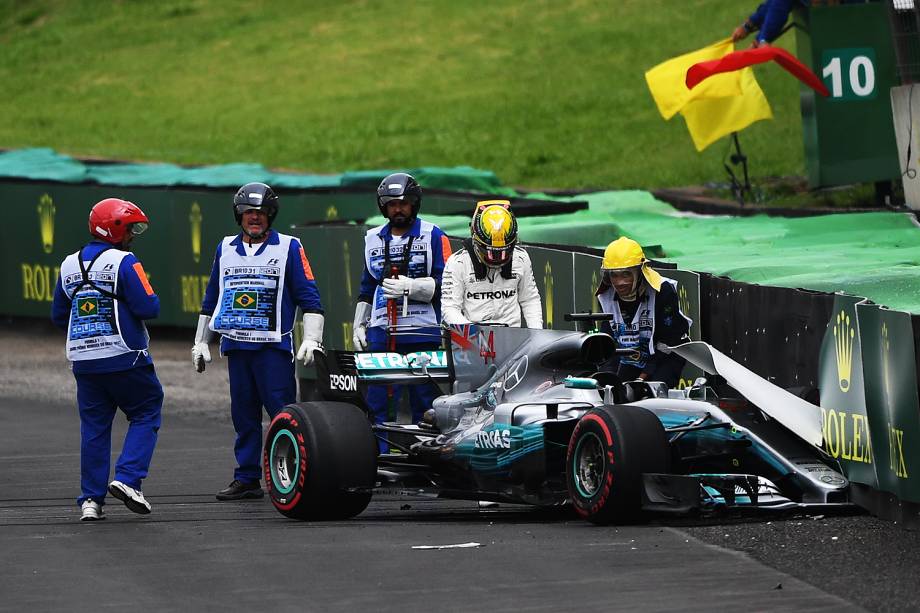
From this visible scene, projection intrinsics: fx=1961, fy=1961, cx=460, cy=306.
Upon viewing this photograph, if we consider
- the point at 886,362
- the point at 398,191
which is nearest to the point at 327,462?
the point at 398,191

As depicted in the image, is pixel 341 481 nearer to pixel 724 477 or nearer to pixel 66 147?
pixel 724 477

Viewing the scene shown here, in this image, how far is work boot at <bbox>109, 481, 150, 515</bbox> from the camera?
10.8m

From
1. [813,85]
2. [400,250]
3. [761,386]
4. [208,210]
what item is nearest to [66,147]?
[208,210]

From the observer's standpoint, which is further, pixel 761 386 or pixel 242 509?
pixel 242 509

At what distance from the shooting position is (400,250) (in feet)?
41.5

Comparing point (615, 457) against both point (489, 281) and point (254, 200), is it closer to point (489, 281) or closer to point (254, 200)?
point (489, 281)

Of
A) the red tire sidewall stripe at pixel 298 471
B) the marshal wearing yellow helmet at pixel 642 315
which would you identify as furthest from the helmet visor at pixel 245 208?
the marshal wearing yellow helmet at pixel 642 315

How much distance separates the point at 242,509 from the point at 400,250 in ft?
6.94

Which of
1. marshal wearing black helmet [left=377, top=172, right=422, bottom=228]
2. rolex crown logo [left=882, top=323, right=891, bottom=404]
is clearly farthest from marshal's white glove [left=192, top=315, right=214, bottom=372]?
rolex crown logo [left=882, top=323, right=891, bottom=404]

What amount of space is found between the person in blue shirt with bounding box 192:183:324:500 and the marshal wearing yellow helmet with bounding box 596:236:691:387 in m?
2.00

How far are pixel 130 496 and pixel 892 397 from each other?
4239 mm

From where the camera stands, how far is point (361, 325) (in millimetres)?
12781

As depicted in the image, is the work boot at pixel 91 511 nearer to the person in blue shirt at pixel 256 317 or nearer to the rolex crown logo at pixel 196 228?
the person in blue shirt at pixel 256 317

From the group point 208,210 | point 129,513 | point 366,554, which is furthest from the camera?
point 208,210
